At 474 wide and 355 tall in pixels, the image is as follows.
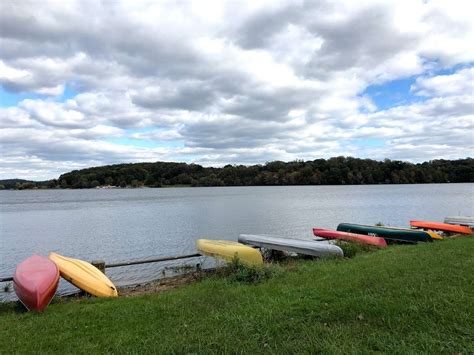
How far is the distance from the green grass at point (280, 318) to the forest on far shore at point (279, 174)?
315 feet

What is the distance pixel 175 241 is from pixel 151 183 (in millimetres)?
95648

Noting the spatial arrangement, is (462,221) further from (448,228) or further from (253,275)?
(253,275)

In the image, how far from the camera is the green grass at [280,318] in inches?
164

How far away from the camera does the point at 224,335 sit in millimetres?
4516

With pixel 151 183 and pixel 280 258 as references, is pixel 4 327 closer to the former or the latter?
pixel 280 258

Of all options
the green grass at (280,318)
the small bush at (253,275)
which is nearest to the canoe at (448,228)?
the green grass at (280,318)

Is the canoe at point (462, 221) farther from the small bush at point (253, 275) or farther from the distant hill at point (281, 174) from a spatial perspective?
the distant hill at point (281, 174)

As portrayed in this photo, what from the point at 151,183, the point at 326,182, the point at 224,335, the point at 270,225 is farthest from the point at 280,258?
the point at 151,183

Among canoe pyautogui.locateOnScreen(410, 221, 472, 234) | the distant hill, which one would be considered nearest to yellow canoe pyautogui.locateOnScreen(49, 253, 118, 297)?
canoe pyautogui.locateOnScreen(410, 221, 472, 234)

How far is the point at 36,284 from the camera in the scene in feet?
22.9

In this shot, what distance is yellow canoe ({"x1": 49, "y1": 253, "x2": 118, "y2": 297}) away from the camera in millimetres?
8203

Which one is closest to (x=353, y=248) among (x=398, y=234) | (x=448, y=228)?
(x=398, y=234)

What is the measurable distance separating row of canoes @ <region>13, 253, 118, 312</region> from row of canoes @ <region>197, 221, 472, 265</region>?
3.45 m

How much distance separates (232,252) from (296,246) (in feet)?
7.88
